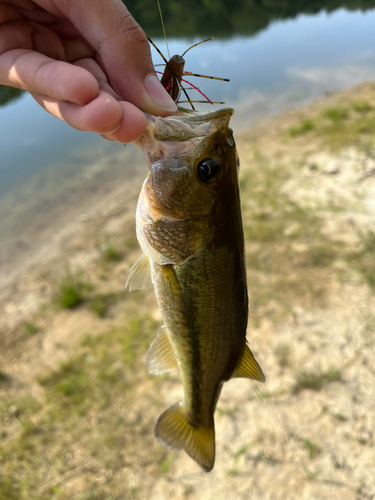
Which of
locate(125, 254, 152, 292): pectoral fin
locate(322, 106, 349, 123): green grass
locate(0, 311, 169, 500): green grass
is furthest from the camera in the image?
locate(322, 106, 349, 123): green grass

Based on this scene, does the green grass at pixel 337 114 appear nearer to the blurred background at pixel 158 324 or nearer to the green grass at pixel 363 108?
the blurred background at pixel 158 324

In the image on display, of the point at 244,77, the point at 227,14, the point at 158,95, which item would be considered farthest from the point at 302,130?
the point at 227,14

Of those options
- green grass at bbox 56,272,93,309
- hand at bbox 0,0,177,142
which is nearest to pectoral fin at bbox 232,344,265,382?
hand at bbox 0,0,177,142

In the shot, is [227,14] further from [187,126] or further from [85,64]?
[187,126]

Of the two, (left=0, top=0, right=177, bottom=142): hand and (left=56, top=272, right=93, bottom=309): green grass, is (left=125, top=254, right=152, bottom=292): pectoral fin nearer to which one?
(left=0, top=0, right=177, bottom=142): hand

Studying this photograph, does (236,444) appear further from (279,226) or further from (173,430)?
(279,226)

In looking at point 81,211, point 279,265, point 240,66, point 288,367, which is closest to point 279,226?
point 279,265

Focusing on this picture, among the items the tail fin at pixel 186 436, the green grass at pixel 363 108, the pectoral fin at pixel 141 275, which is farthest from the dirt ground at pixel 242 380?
the green grass at pixel 363 108
